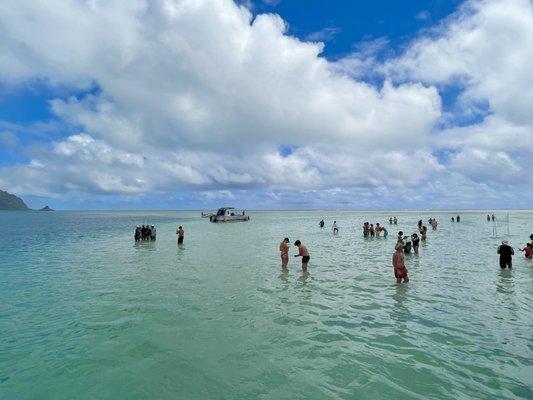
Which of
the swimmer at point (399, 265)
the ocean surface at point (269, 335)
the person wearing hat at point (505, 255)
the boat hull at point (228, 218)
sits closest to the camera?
the ocean surface at point (269, 335)

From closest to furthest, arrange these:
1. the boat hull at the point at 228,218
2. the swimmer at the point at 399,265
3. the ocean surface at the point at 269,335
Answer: the ocean surface at the point at 269,335 → the swimmer at the point at 399,265 → the boat hull at the point at 228,218

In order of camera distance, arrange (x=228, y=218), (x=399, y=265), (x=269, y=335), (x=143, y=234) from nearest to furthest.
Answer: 1. (x=269, y=335)
2. (x=399, y=265)
3. (x=143, y=234)
4. (x=228, y=218)

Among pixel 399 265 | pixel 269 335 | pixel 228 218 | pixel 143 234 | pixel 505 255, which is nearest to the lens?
pixel 269 335

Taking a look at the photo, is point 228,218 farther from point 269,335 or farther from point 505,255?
point 269,335

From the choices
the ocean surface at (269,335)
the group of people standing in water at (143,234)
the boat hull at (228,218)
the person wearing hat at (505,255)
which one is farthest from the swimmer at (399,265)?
the boat hull at (228,218)

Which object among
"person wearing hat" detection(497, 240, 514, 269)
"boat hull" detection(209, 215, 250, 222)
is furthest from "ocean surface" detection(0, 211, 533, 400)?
"boat hull" detection(209, 215, 250, 222)

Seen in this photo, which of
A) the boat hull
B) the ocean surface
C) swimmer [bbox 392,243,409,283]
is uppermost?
the boat hull

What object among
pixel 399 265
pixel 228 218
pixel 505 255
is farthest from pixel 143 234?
pixel 228 218

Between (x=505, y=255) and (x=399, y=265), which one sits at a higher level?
(x=505, y=255)

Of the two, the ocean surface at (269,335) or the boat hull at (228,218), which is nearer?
the ocean surface at (269,335)

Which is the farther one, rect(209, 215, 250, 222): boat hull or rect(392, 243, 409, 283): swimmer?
rect(209, 215, 250, 222): boat hull

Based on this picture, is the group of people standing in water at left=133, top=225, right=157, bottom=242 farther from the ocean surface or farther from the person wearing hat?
the person wearing hat

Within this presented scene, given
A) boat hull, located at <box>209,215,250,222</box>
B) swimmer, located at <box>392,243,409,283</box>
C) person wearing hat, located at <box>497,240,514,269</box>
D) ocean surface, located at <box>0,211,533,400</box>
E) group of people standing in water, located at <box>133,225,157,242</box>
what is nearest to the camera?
ocean surface, located at <box>0,211,533,400</box>

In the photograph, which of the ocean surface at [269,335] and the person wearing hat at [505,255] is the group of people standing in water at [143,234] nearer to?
the ocean surface at [269,335]
